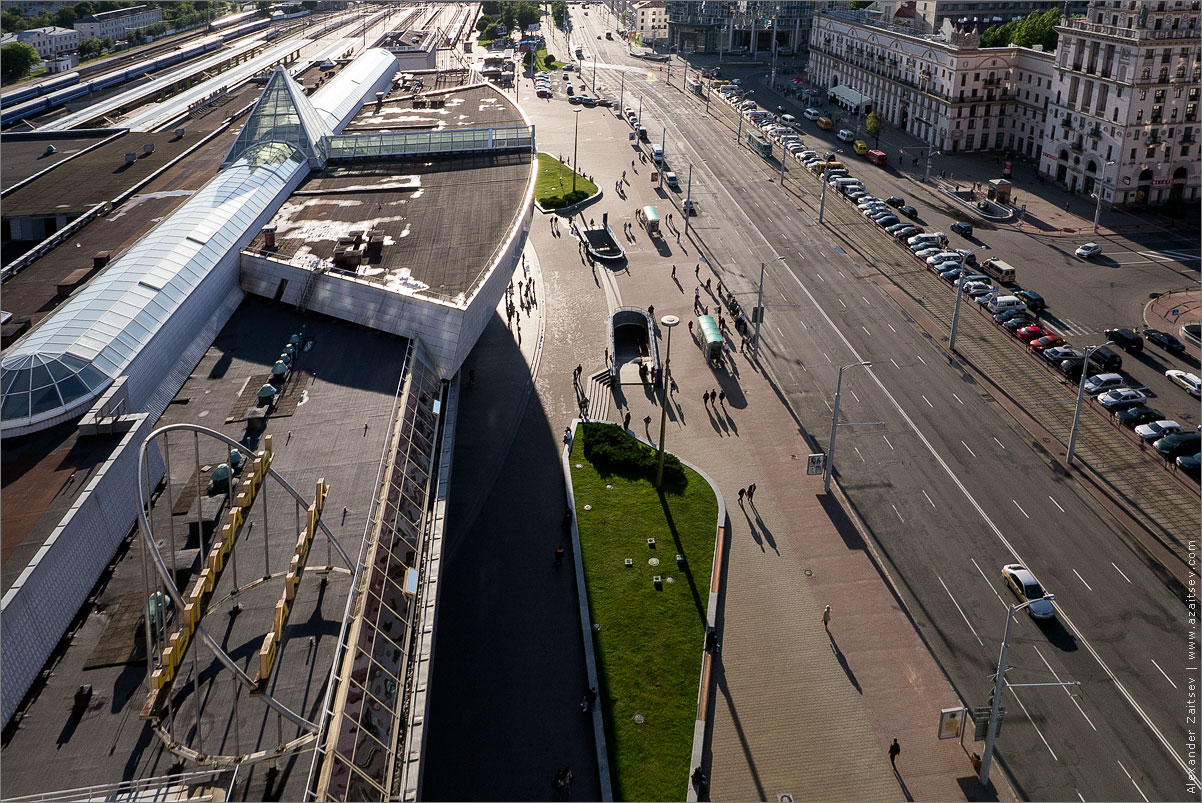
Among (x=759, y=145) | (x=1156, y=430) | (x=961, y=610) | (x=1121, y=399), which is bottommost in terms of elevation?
(x=961, y=610)

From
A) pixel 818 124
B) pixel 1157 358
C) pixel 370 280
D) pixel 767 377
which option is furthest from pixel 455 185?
pixel 818 124

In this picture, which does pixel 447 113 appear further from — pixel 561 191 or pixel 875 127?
pixel 875 127

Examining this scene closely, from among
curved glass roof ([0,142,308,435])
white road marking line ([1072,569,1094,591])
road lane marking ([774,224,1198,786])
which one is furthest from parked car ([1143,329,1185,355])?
curved glass roof ([0,142,308,435])

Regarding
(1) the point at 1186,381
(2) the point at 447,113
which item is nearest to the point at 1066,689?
(1) the point at 1186,381

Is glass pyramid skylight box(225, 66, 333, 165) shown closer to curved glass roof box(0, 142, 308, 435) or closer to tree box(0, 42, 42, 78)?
curved glass roof box(0, 142, 308, 435)

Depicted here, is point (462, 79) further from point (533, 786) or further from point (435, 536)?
point (533, 786)

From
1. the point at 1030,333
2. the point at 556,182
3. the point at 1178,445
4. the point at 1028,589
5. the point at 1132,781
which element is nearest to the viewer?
the point at 1132,781

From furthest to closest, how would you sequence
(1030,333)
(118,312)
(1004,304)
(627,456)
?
(1004,304) → (1030,333) → (627,456) → (118,312)

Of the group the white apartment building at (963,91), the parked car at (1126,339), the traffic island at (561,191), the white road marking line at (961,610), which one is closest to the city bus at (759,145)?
the white apartment building at (963,91)

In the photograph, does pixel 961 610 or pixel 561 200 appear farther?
pixel 561 200
